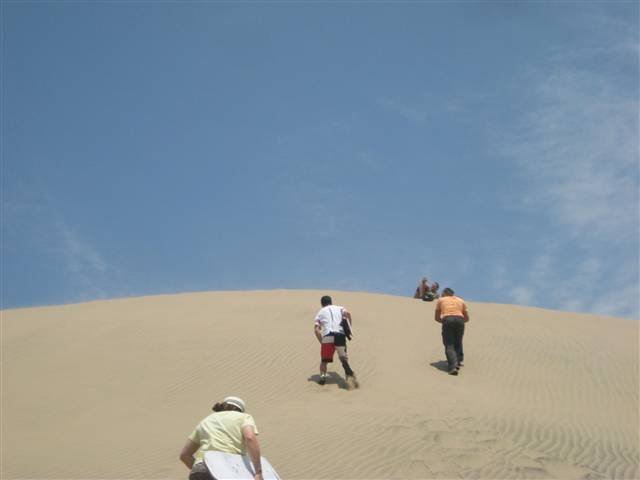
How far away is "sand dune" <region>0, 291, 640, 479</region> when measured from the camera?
8172 millimetres

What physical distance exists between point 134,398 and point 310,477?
4.39 metres

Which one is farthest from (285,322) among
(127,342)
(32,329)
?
(32,329)

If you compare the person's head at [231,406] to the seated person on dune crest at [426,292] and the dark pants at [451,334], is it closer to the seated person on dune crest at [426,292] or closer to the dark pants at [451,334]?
the dark pants at [451,334]

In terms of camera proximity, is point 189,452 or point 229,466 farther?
point 189,452

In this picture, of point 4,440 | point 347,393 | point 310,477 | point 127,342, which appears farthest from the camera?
point 127,342

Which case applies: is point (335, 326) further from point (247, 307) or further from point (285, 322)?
point (247, 307)

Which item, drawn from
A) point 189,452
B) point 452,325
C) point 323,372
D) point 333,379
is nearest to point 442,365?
point 452,325

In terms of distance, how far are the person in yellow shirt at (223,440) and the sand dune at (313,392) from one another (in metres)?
2.63

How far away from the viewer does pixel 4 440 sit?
30.5 feet

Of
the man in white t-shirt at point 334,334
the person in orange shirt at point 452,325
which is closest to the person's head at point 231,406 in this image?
the man in white t-shirt at point 334,334

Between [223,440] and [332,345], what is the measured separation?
19.5 feet

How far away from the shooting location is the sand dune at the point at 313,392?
8.17m

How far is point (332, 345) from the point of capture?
1104 centimetres

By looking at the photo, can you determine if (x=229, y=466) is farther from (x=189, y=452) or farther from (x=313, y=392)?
(x=313, y=392)
